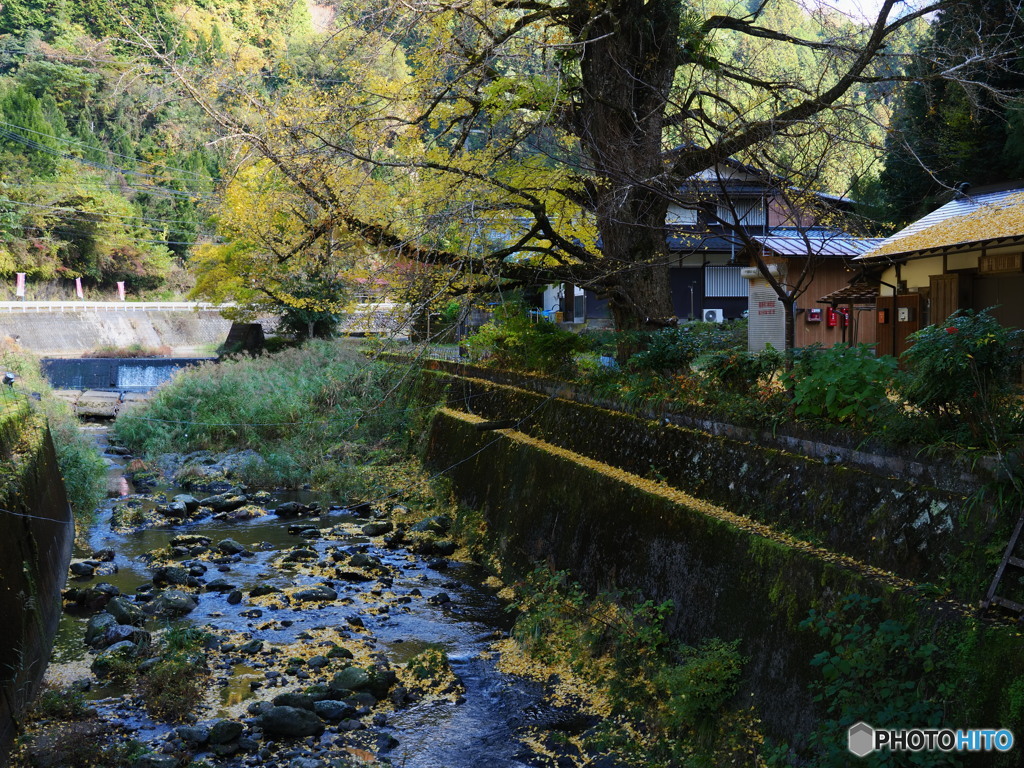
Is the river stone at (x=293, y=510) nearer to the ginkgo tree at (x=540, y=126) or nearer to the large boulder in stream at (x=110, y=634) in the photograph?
the ginkgo tree at (x=540, y=126)

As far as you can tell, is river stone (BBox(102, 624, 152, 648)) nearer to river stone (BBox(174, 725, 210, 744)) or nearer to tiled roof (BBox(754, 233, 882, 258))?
river stone (BBox(174, 725, 210, 744))

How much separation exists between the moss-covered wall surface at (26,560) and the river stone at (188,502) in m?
2.91

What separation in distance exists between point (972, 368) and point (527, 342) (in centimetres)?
971

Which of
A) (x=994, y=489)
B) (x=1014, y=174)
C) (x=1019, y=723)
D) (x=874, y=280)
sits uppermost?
(x=1014, y=174)

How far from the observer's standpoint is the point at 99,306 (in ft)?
149

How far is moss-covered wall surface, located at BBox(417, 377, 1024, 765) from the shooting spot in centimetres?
545

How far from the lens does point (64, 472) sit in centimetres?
1675

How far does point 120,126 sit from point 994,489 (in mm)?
61602

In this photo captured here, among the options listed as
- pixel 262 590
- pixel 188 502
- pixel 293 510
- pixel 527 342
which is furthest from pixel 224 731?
pixel 188 502

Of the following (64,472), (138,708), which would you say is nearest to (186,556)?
(64,472)

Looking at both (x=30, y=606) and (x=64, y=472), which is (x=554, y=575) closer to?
(x=30, y=606)

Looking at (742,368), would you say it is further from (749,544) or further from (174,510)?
(174,510)

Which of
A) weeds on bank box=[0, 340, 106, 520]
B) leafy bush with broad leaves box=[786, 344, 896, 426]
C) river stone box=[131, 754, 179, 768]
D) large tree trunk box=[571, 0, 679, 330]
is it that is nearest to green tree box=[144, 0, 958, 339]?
large tree trunk box=[571, 0, 679, 330]

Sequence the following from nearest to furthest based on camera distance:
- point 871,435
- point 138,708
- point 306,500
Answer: point 871,435
point 138,708
point 306,500
